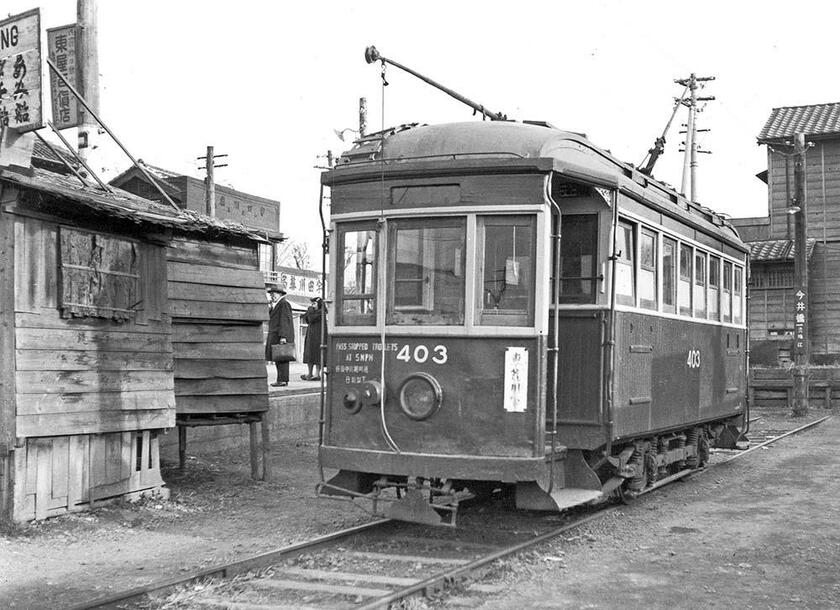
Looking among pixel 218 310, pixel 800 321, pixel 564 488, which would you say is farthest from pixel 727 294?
pixel 800 321

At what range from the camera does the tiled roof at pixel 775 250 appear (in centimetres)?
3020

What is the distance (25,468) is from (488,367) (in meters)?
4.07

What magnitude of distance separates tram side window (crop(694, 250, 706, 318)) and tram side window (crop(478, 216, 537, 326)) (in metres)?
3.90

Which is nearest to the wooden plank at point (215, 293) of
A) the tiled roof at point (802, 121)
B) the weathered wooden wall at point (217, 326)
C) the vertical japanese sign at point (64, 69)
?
the weathered wooden wall at point (217, 326)

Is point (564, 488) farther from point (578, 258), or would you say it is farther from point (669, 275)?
point (669, 275)

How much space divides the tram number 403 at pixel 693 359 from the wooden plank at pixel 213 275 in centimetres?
485

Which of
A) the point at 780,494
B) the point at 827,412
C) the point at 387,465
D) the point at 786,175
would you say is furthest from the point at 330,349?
the point at 786,175

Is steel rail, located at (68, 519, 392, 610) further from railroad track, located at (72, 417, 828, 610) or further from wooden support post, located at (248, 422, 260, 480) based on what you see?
wooden support post, located at (248, 422, 260, 480)

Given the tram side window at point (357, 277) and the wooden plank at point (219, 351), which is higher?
the tram side window at point (357, 277)

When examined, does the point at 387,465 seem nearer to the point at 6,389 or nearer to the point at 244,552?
the point at 244,552

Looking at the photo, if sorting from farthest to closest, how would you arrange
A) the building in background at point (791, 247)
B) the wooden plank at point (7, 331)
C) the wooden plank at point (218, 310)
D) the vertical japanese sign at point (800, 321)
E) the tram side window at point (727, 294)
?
1. the building in background at point (791, 247)
2. the vertical japanese sign at point (800, 321)
3. the tram side window at point (727, 294)
4. the wooden plank at point (218, 310)
5. the wooden plank at point (7, 331)

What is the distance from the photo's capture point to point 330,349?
7980 millimetres

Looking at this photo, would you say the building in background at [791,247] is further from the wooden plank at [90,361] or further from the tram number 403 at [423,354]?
the tram number 403 at [423,354]

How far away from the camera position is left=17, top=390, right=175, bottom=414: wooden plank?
331 inches
